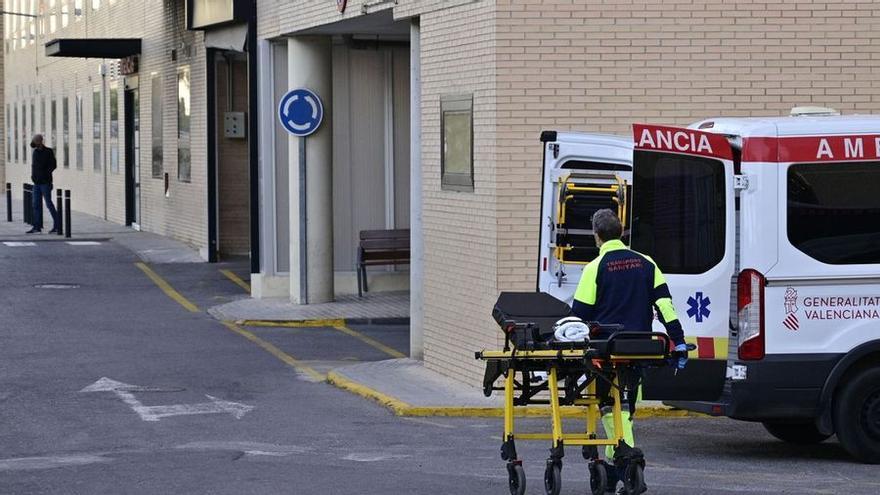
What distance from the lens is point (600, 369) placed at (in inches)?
364

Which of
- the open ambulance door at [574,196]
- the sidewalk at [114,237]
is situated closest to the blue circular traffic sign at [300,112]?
the sidewalk at [114,237]

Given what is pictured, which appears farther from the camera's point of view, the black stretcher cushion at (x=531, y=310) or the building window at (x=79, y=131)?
the building window at (x=79, y=131)

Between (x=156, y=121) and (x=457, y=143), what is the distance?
19.5 metres

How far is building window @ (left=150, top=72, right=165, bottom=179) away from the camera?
33250 millimetres

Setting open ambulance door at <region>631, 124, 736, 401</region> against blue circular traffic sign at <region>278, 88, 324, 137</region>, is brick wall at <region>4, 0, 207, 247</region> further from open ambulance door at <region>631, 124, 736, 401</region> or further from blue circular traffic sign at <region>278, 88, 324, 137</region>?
open ambulance door at <region>631, 124, 736, 401</region>

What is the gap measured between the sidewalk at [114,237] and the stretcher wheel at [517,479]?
62.4ft

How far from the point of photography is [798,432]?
11984 mm

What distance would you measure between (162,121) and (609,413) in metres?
24.4

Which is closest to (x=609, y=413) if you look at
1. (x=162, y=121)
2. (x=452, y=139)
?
(x=452, y=139)

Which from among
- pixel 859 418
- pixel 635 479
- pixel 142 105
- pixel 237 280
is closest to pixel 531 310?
pixel 635 479

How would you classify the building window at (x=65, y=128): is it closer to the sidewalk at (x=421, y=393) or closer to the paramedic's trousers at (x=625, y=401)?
the sidewalk at (x=421, y=393)

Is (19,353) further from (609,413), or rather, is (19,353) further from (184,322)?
Answer: (609,413)

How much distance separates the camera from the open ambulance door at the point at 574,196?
12.6 metres

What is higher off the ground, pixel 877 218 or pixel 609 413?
pixel 877 218
